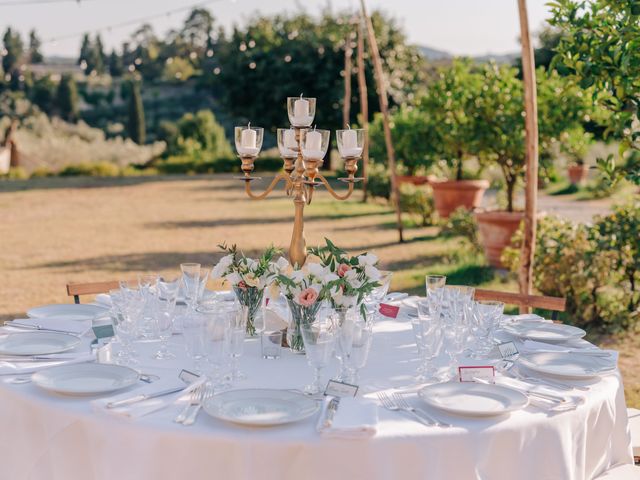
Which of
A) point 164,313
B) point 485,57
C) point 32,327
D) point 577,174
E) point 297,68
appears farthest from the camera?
point 485,57

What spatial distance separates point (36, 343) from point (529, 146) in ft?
13.1

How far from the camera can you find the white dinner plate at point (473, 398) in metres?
2.28

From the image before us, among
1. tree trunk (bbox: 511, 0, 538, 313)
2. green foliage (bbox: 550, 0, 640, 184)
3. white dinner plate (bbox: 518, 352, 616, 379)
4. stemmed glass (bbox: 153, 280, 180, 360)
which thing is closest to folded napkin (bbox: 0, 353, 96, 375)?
stemmed glass (bbox: 153, 280, 180, 360)

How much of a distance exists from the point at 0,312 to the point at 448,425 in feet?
19.6

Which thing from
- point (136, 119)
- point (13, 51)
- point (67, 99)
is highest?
point (13, 51)

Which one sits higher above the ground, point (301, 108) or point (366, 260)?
point (301, 108)

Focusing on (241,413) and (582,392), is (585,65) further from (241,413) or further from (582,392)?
(241,413)

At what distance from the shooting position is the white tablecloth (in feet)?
6.95

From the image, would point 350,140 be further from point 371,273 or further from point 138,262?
point 138,262

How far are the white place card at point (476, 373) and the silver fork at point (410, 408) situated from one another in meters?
0.26

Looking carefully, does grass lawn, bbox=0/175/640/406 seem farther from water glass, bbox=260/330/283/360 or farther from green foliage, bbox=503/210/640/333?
water glass, bbox=260/330/283/360

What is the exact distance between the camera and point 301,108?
128 inches

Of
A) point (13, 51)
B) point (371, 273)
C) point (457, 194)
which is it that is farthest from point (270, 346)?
point (13, 51)

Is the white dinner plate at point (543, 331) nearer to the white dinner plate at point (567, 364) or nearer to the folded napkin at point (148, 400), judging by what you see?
the white dinner plate at point (567, 364)
